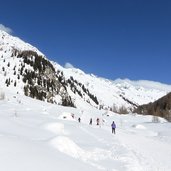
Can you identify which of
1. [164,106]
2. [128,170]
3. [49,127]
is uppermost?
[164,106]

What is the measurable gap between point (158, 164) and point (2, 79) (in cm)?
17616

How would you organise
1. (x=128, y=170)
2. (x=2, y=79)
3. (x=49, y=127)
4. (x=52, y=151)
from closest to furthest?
(x=52, y=151) → (x=128, y=170) → (x=49, y=127) → (x=2, y=79)

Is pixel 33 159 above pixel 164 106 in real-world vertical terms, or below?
below

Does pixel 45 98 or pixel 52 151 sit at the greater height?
pixel 45 98

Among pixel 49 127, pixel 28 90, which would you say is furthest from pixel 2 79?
pixel 49 127

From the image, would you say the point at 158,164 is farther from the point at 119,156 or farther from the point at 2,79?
the point at 2,79

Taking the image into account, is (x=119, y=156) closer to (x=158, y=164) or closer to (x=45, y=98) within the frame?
(x=158, y=164)

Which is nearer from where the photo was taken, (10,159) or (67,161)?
(10,159)

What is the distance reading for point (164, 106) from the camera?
650ft

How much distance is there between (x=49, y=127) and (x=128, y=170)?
1350 cm

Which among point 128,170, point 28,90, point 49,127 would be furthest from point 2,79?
point 128,170

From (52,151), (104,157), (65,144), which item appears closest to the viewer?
(52,151)

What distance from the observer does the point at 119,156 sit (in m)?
23.7

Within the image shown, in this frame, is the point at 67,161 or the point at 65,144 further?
the point at 65,144
